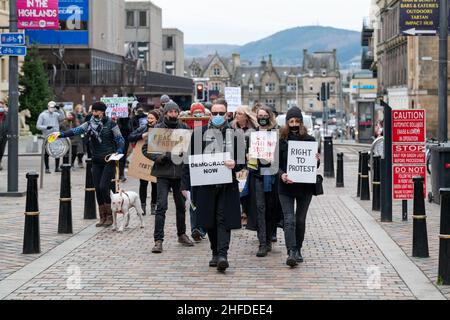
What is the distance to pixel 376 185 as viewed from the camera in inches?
690

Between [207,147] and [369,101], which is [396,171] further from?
[369,101]

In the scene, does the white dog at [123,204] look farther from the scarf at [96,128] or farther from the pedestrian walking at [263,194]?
the pedestrian walking at [263,194]

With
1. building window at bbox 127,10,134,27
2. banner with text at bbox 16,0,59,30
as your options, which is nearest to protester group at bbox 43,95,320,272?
banner with text at bbox 16,0,59,30

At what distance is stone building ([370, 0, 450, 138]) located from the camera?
60.9 meters

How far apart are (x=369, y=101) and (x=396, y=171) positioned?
2138 inches

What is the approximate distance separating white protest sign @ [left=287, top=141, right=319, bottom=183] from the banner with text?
10.1 meters

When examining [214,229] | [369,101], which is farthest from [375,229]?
[369,101]

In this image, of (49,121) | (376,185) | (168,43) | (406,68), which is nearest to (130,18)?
(168,43)

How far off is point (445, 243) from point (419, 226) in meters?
1.74

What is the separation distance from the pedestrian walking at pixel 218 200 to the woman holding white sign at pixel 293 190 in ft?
1.68

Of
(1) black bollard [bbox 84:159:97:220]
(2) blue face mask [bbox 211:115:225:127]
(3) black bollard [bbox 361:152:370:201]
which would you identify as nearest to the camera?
(2) blue face mask [bbox 211:115:225:127]

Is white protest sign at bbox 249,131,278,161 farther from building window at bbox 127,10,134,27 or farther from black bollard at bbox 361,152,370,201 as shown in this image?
building window at bbox 127,10,134,27

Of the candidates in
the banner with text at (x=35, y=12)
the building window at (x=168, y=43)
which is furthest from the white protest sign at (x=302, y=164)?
the building window at (x=168, y=43)

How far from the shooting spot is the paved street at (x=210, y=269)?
1003cm
